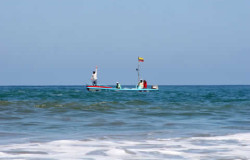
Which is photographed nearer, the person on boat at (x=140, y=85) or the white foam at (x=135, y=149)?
the white foam at (x=135, y=149)

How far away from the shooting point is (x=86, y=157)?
6.74m

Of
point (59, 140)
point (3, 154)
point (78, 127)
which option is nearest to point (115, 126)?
point (78, 127)

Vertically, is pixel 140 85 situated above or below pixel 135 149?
above

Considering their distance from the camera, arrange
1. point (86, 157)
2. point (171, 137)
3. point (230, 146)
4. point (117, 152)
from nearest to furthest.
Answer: point (86, 157)
point (117, 152)
point (230, 146)
point (171, 137)

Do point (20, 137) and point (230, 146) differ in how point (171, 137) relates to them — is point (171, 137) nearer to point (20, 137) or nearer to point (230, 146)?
point (230, 146)

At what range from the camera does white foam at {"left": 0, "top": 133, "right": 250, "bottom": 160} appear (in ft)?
22.4

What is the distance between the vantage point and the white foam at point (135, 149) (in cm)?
682

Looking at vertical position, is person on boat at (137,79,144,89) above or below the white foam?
above

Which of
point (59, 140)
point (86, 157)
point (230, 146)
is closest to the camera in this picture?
point (86, 157)

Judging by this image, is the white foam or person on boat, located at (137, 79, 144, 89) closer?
the white foam

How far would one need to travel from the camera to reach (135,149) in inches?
294

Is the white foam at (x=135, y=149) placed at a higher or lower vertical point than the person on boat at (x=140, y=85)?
lower

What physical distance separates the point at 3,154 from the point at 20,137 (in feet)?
7.38

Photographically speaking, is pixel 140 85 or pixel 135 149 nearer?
pixel 135 149
